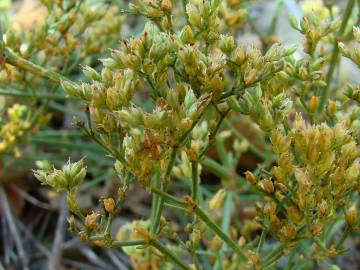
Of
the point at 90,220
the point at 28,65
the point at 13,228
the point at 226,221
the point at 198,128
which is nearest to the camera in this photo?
the point at 90,220

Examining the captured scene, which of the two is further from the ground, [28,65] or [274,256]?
[28,65]

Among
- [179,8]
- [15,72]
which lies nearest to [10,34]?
[15,72]

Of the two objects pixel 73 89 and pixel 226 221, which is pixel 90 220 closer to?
pixel 73 89

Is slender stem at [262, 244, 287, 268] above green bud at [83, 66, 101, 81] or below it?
below

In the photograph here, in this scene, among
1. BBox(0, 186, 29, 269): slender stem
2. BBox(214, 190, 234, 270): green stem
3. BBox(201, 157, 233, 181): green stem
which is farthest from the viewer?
BBox(0, 186, 29, 269): slender stem

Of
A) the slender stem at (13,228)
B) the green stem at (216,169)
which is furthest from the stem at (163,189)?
the slender stem at (13,228)

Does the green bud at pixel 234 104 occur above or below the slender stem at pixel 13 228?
above

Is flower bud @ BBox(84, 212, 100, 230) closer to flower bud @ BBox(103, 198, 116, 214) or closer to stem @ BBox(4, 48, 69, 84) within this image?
flower bud @ BBox(103, 198, 116, 214)

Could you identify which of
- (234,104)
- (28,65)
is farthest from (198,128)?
(28,65)

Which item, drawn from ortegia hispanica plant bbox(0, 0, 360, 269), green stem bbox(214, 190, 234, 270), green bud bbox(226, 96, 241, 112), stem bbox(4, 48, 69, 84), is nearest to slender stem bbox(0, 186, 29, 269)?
green stem bbox(214, 190, 234, 270)

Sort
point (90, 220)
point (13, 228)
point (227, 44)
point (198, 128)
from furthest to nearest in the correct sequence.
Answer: point (13, 228), point (198, 128), point (227, 44), point (90, 220)

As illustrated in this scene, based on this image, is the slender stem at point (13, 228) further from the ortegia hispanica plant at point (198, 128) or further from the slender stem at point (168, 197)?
the slender stem at point (168, 197)

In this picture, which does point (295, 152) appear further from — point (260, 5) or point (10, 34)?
point (260, 5)
